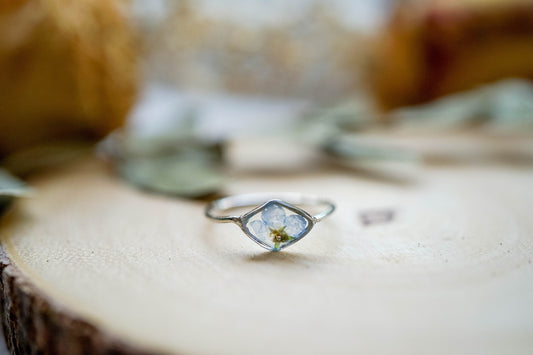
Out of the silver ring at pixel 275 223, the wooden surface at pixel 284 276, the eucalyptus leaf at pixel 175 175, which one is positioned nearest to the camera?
the wooden surface at pixel 284 276

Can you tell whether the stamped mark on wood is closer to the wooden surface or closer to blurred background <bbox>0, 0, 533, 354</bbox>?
the wooden surface

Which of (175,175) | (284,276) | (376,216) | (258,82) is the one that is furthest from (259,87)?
(284,276)

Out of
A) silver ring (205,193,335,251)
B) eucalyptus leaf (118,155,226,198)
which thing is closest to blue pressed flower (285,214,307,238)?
silver ring (205,193,335,251)

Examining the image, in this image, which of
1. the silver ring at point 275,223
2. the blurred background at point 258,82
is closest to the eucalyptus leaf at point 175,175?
the blurred background at point 258,82

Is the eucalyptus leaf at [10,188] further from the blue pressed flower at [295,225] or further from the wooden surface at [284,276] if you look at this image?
the blue pressed flower at [295,225]

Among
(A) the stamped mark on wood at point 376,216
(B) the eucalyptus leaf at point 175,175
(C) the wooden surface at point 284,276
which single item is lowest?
(C) the wooden surface at point 284,276

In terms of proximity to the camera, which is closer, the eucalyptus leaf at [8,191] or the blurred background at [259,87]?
the eucalyptus leaf at [8,191]
